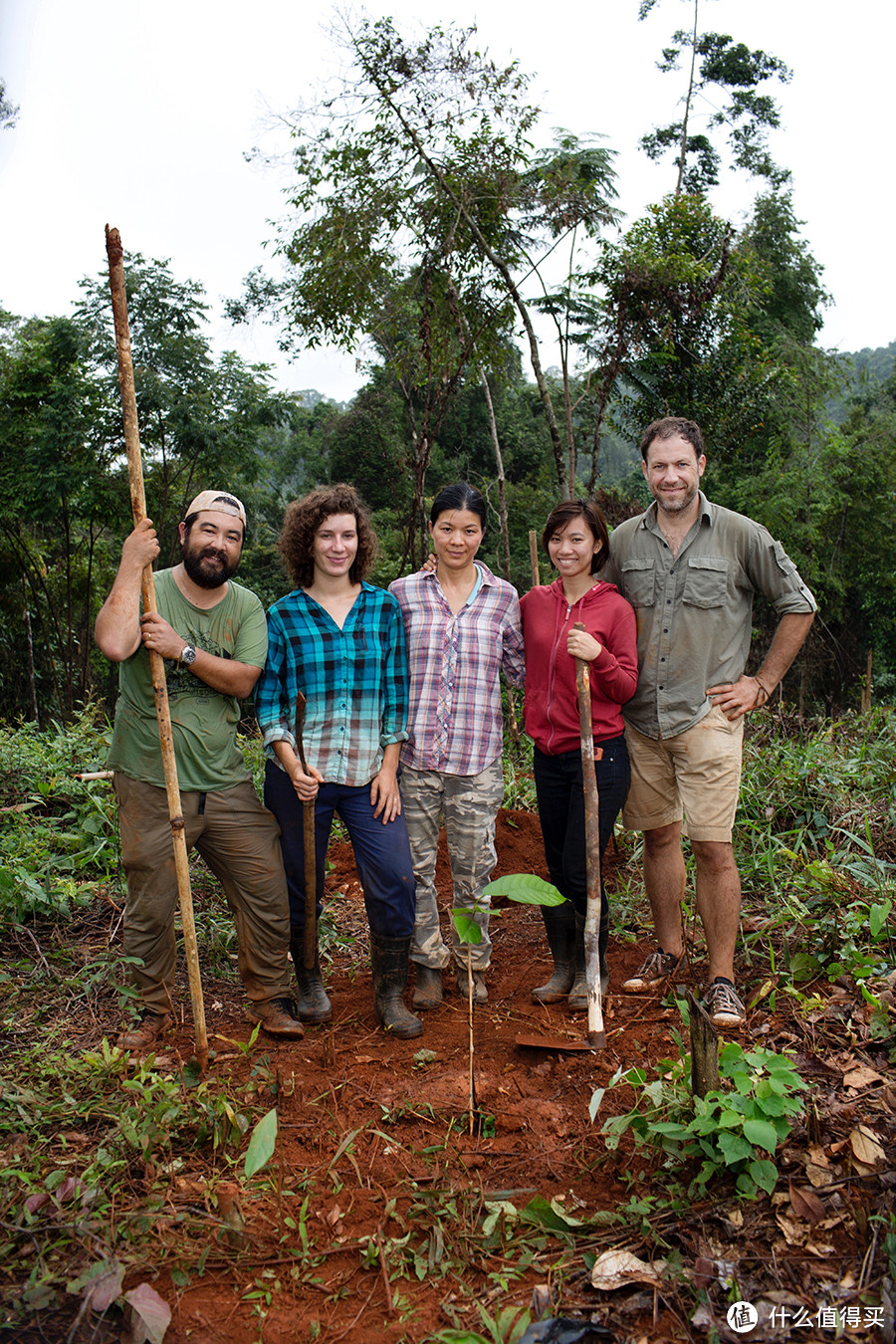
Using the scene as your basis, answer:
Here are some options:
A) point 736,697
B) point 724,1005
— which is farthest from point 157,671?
point 724,1005

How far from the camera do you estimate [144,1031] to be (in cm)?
314

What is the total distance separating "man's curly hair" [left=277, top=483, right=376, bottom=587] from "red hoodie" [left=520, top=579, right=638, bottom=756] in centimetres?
69

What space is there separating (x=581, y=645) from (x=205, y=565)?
52.4 inches

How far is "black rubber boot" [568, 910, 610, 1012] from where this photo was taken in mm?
A: 3434

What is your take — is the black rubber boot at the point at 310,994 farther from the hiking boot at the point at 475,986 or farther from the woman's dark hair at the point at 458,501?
the woman's dark hair at the point at 458,501

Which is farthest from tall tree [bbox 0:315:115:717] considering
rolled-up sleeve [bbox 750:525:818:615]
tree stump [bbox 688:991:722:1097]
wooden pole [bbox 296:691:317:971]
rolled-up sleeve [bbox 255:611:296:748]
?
tree stump [bbox 688:991:722:1097]

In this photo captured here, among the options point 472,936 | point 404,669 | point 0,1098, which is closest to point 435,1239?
A: point 472,936

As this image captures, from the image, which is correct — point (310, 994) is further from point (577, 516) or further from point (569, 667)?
point (577, 516)

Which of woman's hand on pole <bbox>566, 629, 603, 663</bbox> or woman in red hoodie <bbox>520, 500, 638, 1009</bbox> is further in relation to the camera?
woman in red hoodie <bbox>520, 500, 638, 1009</bbox>

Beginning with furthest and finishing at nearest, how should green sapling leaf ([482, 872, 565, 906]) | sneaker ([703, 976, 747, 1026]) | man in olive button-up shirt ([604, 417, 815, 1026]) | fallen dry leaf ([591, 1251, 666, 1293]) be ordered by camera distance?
man in olive button-up shirt ([604, 417, 815, 1026])
sneaker ([703, 976, 747, 1026])
green sapling leaf ([482, 872, 565, 906])
fallen dry leaf ([591, 1251, 666, 1293])

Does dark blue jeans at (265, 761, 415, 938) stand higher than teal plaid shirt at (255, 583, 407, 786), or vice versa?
teal plaid shirt at (255, 583, 407, 786)

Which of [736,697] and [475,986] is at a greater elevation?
[736,697]

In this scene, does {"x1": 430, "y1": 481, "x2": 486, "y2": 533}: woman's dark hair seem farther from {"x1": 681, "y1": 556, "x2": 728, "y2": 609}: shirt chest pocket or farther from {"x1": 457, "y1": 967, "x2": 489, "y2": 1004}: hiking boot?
{"x1": 457, "y1": 967, "x2": 489, "y2": 1004}: hiking boot

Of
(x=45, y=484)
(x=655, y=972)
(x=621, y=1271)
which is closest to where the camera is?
(x=621, y=1271)
